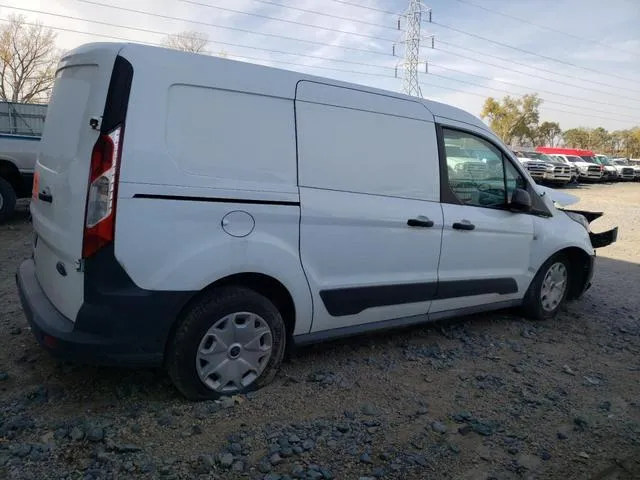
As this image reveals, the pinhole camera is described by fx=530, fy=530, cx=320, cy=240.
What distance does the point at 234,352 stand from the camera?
10.2ft

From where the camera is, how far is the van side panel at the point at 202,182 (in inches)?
105

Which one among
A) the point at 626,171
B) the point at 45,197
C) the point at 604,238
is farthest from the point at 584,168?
the point at 45,197

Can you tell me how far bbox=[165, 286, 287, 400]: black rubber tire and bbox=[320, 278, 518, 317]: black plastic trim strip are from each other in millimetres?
502

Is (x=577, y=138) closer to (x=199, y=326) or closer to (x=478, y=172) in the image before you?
(x=478, y=172)

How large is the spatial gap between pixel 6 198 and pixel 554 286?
785 centimetres

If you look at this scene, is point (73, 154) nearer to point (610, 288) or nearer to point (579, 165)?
point (610, 288)

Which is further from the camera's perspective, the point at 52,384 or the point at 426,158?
the point at 426,158

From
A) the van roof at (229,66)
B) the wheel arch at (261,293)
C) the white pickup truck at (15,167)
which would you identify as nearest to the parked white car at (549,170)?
the white pickup truck at (15,167)

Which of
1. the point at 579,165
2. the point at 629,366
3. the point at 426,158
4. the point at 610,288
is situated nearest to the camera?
the point at 426,158

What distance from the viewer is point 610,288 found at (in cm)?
662

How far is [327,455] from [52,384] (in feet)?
5.64

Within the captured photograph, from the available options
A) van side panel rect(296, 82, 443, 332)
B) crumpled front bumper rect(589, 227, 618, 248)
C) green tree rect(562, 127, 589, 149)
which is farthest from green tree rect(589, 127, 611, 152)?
van side panel rect(296, 82, 443, 332)

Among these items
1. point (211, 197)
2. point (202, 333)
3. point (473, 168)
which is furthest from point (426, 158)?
point (202, 333)

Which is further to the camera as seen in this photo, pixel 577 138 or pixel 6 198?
pixel 577 138
